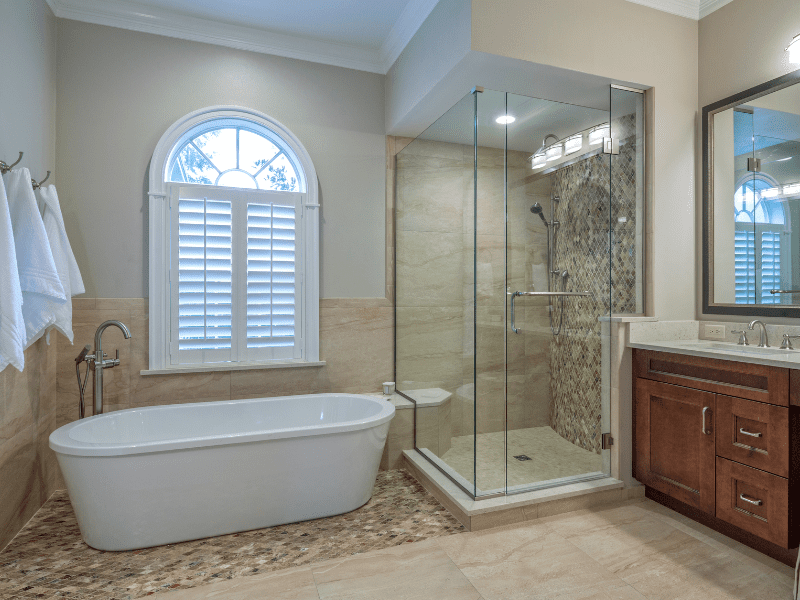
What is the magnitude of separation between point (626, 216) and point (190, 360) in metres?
2.81

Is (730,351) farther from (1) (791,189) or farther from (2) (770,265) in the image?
(1) (791,189)

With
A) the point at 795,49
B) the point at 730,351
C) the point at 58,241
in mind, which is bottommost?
the point at 730,351

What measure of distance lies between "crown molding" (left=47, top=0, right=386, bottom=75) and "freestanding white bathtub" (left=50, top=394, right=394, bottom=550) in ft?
7.58

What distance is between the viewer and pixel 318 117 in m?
3.24

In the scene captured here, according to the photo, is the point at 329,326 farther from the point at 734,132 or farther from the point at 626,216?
the point at 734,132

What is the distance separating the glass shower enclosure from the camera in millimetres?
2418

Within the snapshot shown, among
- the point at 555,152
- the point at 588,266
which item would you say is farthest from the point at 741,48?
the point at 588,266

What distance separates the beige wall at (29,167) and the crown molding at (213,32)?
0.21 meters

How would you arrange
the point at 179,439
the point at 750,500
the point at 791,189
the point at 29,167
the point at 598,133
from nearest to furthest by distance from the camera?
the point at 750,500
the point at 179,439
the point at 791,189
the point at 29,167
the point at 598,133

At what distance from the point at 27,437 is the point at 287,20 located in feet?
9.12

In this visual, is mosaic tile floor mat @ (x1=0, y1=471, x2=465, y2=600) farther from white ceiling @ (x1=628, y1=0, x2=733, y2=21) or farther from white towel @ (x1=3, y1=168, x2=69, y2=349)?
white ceiling @ (x1=628, y1=0, x2=733, y2=21)

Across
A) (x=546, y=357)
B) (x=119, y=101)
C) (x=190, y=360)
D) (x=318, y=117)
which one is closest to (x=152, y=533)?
(x=190, y=360)

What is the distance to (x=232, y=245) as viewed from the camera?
117 inches

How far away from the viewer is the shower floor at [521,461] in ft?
8.00
